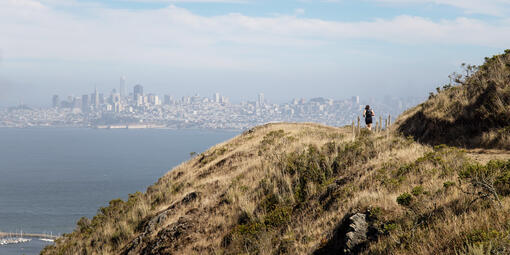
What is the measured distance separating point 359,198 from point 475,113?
33.6 ft

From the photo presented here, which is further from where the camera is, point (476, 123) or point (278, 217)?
point (476, 123)

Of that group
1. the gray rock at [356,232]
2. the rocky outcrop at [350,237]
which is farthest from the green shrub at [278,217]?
the gray rock at [356,232]

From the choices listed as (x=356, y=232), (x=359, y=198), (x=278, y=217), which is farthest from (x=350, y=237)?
(x=278, y=217)

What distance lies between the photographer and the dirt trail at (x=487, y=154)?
12.5 metres

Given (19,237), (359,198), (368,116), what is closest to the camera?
(359,198)

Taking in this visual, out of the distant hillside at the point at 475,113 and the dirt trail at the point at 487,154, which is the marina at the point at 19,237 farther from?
the dirt trail at the point at 487,154

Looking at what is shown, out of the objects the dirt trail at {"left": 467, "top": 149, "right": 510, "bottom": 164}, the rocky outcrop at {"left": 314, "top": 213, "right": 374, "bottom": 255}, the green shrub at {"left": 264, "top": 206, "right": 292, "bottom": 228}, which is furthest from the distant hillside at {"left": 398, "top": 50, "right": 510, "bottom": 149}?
the rocky outcrop at {"left": 314, "top": 213, "right": 374, "bottom": 255}

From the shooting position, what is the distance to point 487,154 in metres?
13.7

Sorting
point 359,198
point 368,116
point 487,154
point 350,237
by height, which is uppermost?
point 368,116

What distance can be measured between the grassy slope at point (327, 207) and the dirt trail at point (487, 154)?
119 cm

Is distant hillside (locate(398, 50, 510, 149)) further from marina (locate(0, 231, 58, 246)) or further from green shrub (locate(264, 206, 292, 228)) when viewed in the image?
marina (locate(0, 231, 58, 246))

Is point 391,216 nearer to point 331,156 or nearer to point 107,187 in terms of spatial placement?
point 331,156

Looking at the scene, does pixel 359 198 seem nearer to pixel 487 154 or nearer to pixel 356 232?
pixel 356 232

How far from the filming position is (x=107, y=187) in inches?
6284
